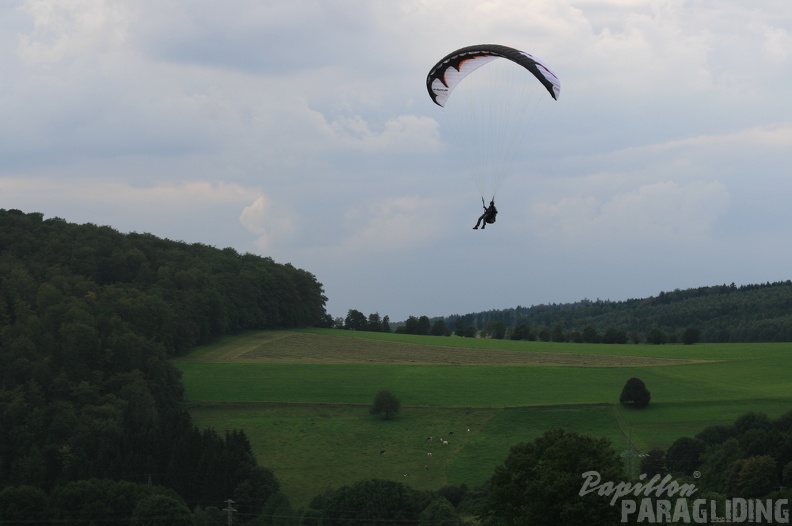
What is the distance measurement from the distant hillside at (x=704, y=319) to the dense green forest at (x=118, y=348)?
3165cm

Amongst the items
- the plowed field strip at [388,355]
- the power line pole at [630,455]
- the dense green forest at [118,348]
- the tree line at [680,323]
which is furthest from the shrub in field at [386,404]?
the tree line at [680,323]

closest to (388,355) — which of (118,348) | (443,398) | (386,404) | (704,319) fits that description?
(443,398)

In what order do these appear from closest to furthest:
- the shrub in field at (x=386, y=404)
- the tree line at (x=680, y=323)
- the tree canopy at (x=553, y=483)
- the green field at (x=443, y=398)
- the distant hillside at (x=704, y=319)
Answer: the tree canopy at (x=553, y=483) → the green field at (x=443, y=398) → the shrub in field at (x=386, y=404) → the tree line at (x=680, y=323) → the distant hillside at (x=704, y=319)

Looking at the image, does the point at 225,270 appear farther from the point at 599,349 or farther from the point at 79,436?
the point at 79,436

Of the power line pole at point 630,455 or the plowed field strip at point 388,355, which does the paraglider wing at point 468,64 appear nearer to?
the power line pole at point 630,455

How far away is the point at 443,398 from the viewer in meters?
73.0

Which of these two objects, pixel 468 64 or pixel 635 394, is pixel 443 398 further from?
pixel 468 64

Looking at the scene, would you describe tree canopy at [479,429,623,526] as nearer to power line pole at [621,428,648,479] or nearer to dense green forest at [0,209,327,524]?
power line pole at [621,428,648,479]

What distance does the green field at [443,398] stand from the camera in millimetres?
60453

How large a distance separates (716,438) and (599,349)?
40303mm

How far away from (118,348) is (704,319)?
354 feet

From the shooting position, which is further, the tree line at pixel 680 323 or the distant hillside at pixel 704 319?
the distant hillside at pixel 704 319

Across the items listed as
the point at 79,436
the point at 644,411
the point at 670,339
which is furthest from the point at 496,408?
the point at 670,339

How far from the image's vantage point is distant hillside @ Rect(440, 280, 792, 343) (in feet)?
415
